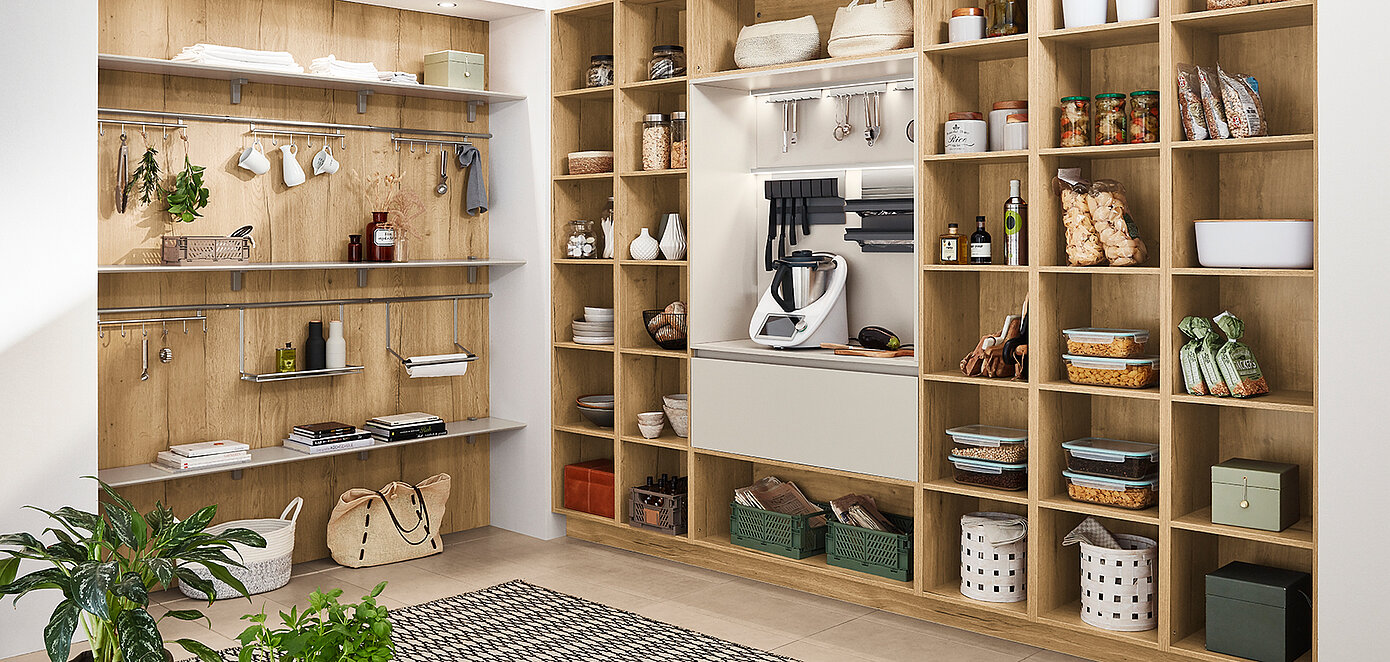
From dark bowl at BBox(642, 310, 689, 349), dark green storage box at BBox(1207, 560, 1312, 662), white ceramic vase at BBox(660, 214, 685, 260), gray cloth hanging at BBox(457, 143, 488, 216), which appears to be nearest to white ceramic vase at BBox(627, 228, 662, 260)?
white ceramic vase at BBox(660, 214, 685, 260)

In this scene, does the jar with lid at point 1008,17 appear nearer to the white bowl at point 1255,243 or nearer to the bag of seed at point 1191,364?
the white bowl at point 1255,243

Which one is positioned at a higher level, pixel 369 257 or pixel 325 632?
pixel 369 257

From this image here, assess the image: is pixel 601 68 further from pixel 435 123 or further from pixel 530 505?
pixel 530 505

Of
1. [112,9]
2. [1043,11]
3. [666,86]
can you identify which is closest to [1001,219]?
[1043,11]


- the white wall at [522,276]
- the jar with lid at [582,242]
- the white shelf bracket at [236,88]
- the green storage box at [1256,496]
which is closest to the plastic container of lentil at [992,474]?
the green storage box at [1256,496]

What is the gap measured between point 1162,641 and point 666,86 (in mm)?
2755

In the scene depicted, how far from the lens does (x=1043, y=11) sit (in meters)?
3.60

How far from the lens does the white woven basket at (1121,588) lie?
11.6 feet

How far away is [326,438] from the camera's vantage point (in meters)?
4.58

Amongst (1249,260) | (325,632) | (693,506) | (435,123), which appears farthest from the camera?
(435,123)

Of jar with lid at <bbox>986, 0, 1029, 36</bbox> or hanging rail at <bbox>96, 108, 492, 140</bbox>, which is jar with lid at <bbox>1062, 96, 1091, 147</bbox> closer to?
jar with lid at <bbox>986, 0, 1029, 36</bbox>

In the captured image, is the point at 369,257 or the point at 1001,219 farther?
the point at 369,257

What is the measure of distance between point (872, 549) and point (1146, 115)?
175cm

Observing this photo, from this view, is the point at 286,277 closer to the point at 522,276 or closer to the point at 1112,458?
the point at 522,276
